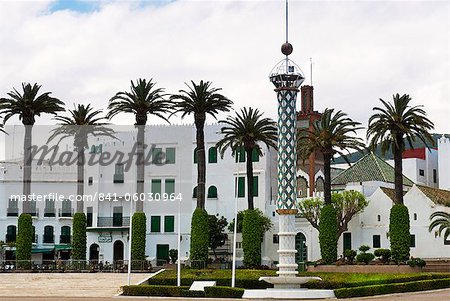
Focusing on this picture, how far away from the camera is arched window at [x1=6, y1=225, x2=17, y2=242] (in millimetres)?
85438

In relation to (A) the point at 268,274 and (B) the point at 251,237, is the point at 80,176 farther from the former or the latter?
(A) the point at 268,274

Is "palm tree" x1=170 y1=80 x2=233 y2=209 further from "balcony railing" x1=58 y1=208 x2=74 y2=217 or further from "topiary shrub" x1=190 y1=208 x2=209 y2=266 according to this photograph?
"balcony railing" x1=58 y1=208 x2=74 y2=217

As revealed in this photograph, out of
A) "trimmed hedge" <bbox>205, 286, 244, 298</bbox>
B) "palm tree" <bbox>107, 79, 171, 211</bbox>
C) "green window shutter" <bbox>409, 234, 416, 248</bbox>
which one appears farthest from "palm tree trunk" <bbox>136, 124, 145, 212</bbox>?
"trimmed hedge" <bbox>205, 286, 244, 298</bbox>

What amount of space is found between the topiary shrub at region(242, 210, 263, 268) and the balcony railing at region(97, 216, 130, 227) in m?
15.5

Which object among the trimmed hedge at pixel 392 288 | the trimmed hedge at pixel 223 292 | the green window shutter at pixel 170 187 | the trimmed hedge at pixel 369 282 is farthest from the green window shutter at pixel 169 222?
the trimmed hedge at pixel 392 288

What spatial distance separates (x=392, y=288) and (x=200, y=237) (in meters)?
19.9

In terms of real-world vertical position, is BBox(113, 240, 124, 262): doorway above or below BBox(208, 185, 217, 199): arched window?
below

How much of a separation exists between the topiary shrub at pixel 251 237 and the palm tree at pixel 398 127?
1008cm

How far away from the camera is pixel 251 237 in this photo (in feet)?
213

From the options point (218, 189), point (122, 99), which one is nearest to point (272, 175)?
point (218, 189)

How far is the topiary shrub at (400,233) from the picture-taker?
2377 inches

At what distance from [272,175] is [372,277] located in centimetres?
2302

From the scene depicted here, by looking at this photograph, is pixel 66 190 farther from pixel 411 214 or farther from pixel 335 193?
pixel 411 214

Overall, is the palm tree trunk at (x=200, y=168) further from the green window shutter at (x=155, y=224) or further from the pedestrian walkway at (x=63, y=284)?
the green window shutter at (x=155, y=224)
